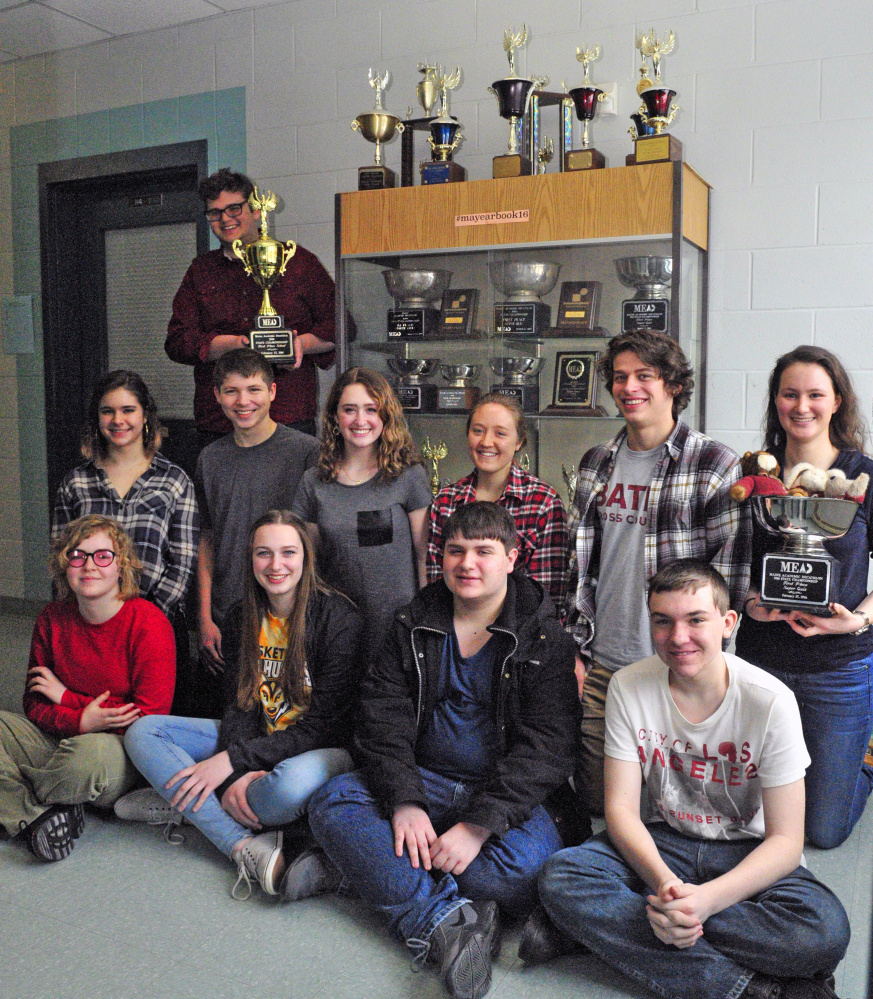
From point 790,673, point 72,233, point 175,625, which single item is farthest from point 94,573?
point 72,233

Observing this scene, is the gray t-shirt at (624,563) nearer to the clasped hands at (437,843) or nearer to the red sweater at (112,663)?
the clasped hands at (437,843)

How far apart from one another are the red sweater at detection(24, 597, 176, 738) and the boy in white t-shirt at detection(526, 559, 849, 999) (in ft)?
4.05

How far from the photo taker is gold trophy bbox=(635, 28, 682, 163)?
10.2 feet

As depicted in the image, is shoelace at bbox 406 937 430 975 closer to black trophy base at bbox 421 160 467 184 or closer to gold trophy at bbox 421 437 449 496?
gold trophy at bbox 421 437 449 496

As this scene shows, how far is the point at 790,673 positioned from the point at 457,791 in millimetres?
870

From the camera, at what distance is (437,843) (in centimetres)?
204

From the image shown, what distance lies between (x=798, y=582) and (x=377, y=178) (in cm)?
221

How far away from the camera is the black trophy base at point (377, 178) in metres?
3.56

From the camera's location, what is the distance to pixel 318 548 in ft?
8.87

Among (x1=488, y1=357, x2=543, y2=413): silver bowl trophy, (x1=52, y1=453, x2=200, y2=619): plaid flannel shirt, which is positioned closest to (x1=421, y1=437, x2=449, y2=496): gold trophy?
(x1=488, y1=357, x2=543, y2=413): silver bowl trophy

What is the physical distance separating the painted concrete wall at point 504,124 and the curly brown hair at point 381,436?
4.21 ft

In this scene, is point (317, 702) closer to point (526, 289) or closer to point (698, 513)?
point (698, 513)

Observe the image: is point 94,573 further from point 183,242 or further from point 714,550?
point 183,242

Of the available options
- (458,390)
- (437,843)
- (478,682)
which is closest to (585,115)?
(458,390)
